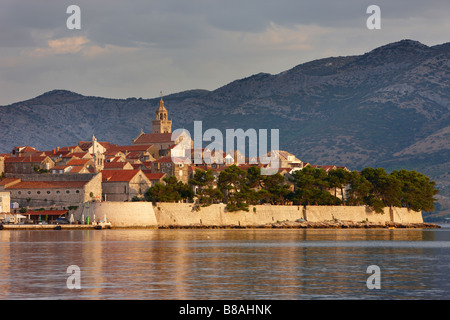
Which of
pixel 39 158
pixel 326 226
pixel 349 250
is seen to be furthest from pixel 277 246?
pixel 39 158

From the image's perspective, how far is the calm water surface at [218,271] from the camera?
3547 cm

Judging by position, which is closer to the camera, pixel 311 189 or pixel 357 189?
pixel 311 189

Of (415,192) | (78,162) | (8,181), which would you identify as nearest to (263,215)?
(78,162)

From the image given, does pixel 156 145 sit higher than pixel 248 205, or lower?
higher

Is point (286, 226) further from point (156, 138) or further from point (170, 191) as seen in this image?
point (156, 138)

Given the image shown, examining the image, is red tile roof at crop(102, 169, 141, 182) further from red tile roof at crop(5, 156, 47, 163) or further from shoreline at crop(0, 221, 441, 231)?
red tile roof at crop(5, 156, 47, 163)

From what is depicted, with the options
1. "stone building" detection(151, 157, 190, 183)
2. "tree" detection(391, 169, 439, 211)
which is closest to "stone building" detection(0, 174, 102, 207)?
"stone building" detection(151, 157, 190, 183)

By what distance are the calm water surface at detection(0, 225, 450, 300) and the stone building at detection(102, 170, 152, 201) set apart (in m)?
38.3

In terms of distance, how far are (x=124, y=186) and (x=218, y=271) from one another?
6375 centimetres

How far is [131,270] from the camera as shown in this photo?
44.8 metres

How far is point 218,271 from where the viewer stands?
149 feet

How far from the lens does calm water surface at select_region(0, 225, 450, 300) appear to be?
116 ft

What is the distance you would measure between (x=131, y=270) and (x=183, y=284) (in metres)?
6.88
